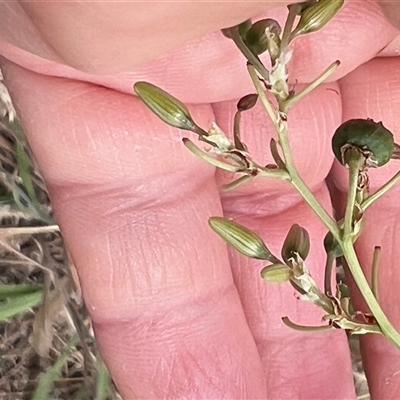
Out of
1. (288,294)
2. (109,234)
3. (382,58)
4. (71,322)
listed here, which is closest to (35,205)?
(71,322)

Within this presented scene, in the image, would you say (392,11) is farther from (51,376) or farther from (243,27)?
(51,376)

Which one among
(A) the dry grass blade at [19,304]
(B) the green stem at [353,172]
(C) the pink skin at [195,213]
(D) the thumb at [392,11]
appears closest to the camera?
(B) the green stem at [353,172]

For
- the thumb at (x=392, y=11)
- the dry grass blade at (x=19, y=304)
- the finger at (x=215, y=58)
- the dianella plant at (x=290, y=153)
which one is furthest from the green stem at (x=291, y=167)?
the dry grass blade at (x=19, y=304)

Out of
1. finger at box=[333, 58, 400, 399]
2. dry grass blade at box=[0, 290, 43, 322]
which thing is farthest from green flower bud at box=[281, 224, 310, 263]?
dry grass blade at box=[0, 290, 43, 322]

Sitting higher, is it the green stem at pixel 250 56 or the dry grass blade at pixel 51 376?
the green stem at pixel 250 56

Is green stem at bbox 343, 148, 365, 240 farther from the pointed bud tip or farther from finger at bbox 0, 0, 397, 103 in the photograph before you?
finger at bbox 0, 0, 397, 103

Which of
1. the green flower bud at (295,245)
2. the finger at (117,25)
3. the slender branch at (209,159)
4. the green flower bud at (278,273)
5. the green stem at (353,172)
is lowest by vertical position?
the green flower bud at (278,273)

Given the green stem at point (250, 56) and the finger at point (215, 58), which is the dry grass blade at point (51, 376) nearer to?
the finger at point (215, 58)
